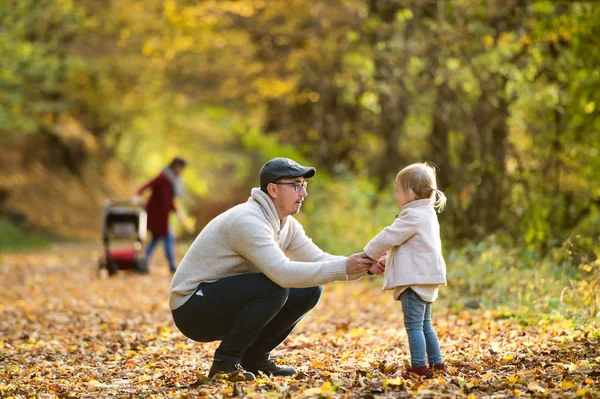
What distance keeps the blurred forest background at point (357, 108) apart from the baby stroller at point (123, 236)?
3005mm

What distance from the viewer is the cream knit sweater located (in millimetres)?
5449

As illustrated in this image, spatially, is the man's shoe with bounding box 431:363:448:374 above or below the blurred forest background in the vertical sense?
below

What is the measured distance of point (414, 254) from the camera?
5.54 metres

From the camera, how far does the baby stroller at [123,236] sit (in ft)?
49.5

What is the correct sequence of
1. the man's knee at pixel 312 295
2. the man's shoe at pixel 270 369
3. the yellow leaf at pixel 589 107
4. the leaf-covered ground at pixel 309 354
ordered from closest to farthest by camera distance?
the leaf-covered ground at pixel 309 354 < the man's knee at pixel 312 295 < the man's shoe at pixel 270 369 < the yellow leaf at pixel 589 107

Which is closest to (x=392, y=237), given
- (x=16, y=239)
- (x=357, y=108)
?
(x=357, y=108)

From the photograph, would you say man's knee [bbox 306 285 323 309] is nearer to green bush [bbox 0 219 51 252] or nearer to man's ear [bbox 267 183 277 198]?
man's ear [bbox 267 183 277 198]

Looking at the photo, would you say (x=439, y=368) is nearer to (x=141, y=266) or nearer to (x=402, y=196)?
(x=402, y=196)

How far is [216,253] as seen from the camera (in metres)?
5.72

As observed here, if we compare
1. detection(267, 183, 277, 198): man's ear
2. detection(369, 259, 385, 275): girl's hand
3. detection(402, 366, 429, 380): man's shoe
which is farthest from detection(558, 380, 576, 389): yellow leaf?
detection(267, 183, 277, 198): man's ear

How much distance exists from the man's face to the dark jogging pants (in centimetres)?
47

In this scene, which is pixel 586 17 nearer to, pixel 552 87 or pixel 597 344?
pixel 552 87

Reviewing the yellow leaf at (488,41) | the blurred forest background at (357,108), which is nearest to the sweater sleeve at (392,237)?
the blurred forest background at (357,108)

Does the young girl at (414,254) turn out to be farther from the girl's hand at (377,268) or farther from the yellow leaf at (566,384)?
the yellow leaf at (566,384)
